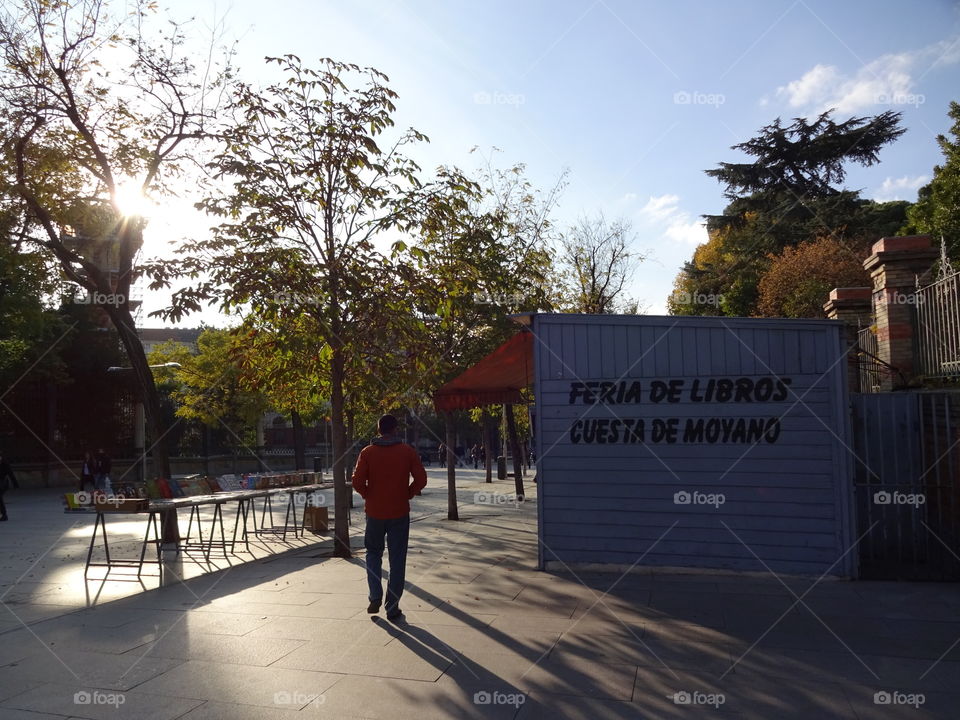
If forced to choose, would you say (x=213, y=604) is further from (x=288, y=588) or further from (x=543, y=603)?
(x=543, y=603)

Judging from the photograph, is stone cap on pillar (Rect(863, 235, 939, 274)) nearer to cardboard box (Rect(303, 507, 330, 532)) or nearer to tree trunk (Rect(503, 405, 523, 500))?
cardboard box (Rect(303, 507, 330, 532))

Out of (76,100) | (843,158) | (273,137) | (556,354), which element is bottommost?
(556,354)

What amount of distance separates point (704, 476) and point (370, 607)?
13.9 feet

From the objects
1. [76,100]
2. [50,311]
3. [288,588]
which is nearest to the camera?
[288,588]

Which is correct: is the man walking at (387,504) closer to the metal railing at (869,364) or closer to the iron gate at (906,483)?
the iron gate at (906,483)

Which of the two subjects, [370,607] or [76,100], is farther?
[76,100]

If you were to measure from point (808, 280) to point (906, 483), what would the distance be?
16.7 meters

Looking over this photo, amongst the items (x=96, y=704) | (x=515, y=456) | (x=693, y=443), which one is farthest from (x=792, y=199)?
(x=96, y=704)

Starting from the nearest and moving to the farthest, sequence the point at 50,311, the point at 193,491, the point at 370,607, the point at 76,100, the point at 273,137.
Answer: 1. the point at 370,607
2. the point at 273,137
3. the point at 193,491
4. the point at 76,100
5. the point at 50,311

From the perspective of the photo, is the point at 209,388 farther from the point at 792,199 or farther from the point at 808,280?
the point at 792,199

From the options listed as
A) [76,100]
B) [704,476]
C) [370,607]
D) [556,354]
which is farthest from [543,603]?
[76,100]

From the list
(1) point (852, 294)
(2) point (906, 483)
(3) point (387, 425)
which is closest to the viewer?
(3) point (387, 425)

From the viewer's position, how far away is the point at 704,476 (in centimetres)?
905

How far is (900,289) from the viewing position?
10.8 m
